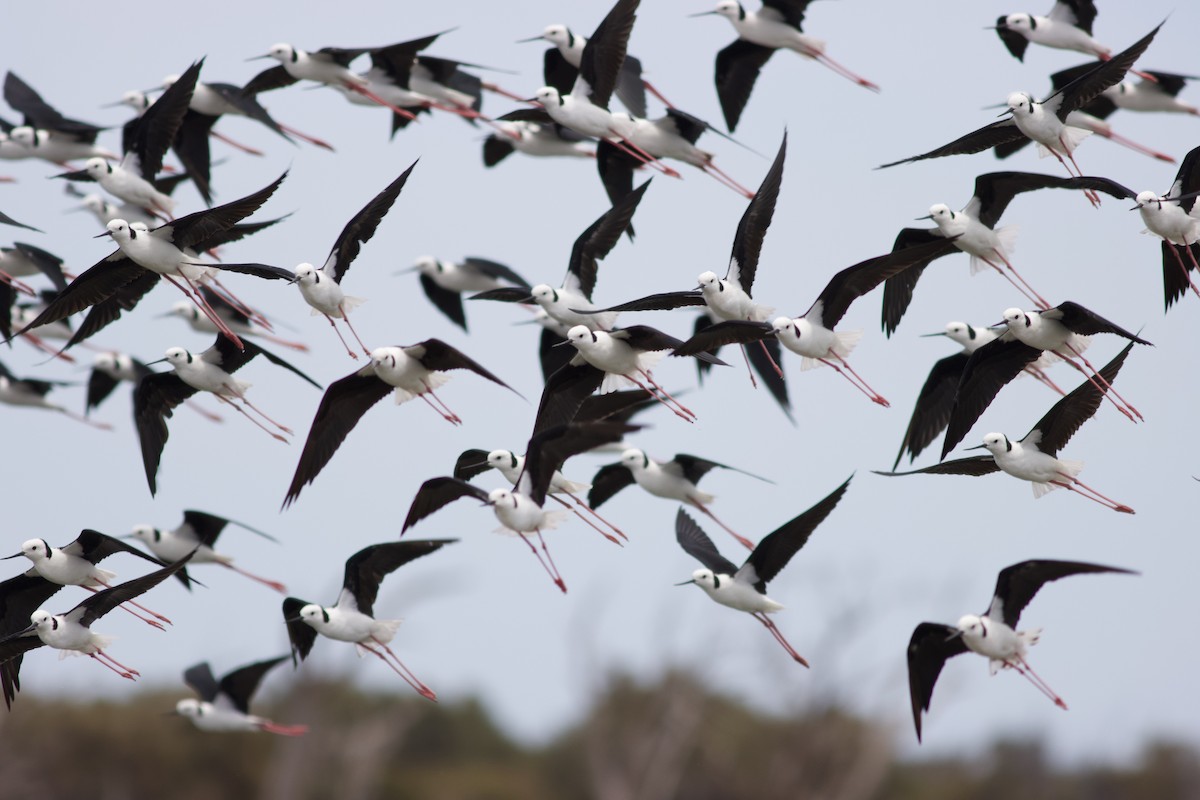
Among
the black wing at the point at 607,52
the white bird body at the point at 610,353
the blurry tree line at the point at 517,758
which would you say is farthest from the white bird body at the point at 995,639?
the blurry tree line at the point at 517,758

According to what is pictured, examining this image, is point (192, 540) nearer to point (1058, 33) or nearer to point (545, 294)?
point (545, 294)

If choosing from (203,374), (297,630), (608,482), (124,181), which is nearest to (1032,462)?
(608,482)

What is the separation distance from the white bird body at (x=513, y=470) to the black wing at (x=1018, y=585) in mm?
2714

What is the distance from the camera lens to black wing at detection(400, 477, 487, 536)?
9.91 m

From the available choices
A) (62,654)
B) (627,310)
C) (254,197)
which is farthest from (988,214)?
(62,654)

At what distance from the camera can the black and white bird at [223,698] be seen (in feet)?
46.2

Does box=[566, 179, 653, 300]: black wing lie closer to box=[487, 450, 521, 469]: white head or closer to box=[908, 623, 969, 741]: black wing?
box=[487, 450, 521, 469]: white head

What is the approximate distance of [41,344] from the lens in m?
15.3

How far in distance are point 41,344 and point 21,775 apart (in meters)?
23.9

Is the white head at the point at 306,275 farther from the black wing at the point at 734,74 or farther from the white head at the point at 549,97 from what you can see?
the black wing at the point at 734,74

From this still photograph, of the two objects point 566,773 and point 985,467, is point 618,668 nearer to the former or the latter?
point 566,773

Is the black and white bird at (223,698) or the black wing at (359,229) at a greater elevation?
the black wing at (359,229)

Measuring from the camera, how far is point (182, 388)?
1269 cm

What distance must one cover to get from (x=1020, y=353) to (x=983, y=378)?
0.93ft
